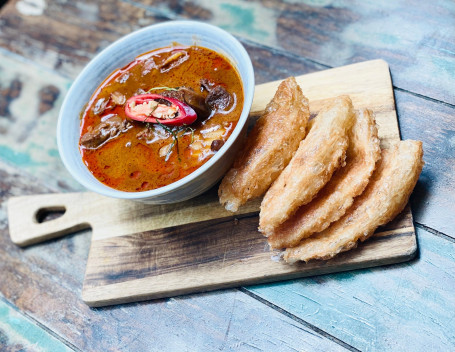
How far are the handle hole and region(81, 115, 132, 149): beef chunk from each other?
790 millimetres

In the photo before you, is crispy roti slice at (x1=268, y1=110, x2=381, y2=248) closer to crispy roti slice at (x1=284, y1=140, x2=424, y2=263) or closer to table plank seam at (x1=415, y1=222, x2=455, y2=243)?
crispy roti slice at (x1=284, y1=140, x2=424, y2=263)

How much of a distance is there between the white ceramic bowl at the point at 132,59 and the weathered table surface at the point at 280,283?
2.25ft

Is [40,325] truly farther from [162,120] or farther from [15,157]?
[162,120]

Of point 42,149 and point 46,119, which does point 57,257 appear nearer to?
point 42,149

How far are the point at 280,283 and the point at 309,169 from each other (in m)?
0.73

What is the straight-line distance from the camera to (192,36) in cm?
339

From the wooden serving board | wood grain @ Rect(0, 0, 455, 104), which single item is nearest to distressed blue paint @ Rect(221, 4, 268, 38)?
wood grain @ Rect(0, 0, 455, 104)

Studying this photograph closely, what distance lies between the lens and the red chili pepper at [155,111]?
9.85ft

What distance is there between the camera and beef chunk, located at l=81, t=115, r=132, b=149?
316 centimetres

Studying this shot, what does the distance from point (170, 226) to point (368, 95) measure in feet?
4.89

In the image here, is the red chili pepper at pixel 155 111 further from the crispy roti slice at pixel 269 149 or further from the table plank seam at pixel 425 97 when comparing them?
the table plank seam at pixel 425 97

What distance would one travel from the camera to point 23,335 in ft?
11.2

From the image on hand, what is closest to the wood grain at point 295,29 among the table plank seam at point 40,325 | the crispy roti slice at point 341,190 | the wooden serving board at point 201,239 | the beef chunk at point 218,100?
the wooden serving board at point 201,239

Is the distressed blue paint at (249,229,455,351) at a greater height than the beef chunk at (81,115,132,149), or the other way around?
the beef chunk at (81,115,132,149)
